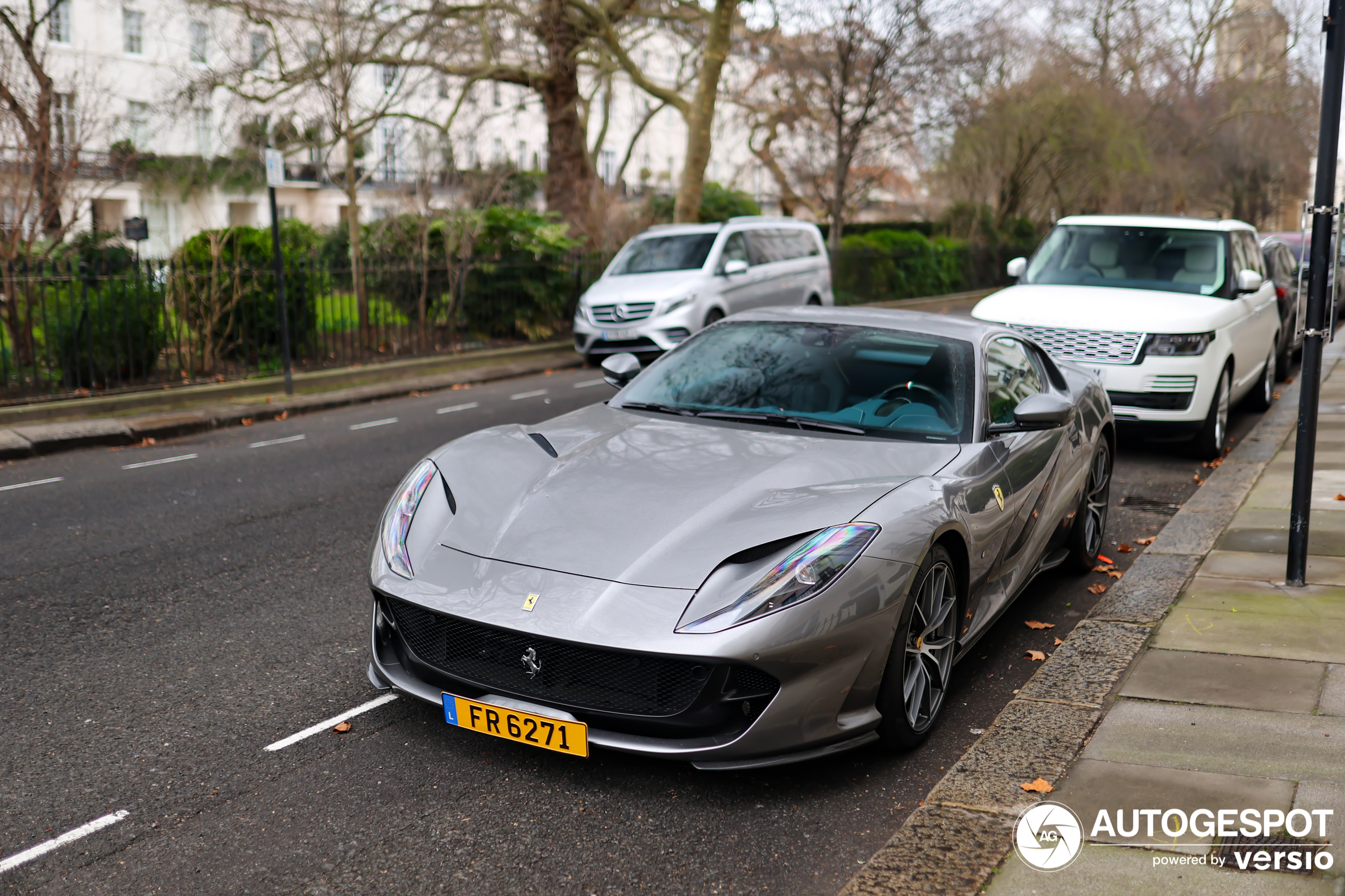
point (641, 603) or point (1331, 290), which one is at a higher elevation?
point (1331, 290)

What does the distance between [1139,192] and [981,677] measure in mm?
40852

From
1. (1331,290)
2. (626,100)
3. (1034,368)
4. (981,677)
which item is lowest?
(981,677)

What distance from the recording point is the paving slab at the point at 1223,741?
3.64m

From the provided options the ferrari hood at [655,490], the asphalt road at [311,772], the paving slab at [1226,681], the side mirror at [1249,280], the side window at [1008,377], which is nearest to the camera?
the asphalt road at [311,772]

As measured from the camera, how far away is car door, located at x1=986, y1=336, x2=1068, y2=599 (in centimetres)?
480

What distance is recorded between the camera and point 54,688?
450 cm

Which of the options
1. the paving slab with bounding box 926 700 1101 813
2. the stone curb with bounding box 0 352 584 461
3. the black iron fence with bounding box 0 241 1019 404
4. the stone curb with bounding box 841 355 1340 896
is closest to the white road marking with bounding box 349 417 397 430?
the stone curb with bounding box 0 352 584 461

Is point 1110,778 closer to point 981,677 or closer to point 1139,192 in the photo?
point 981,677

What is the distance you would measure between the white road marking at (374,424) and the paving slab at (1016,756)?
850 centimetres

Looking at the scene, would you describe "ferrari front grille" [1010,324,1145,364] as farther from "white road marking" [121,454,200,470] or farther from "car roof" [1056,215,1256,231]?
"white road marking" [121,454,200,470]

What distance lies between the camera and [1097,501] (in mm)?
6379

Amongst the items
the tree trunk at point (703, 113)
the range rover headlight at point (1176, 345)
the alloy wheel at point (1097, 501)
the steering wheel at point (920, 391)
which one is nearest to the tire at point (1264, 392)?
the range rover headlight at point (1176, 345)

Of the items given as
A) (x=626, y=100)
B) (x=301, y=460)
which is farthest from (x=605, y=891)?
(x=626, y=100)

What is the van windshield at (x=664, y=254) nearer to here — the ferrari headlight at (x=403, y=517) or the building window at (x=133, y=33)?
the ferrari headlight at (x=403, y=517)
